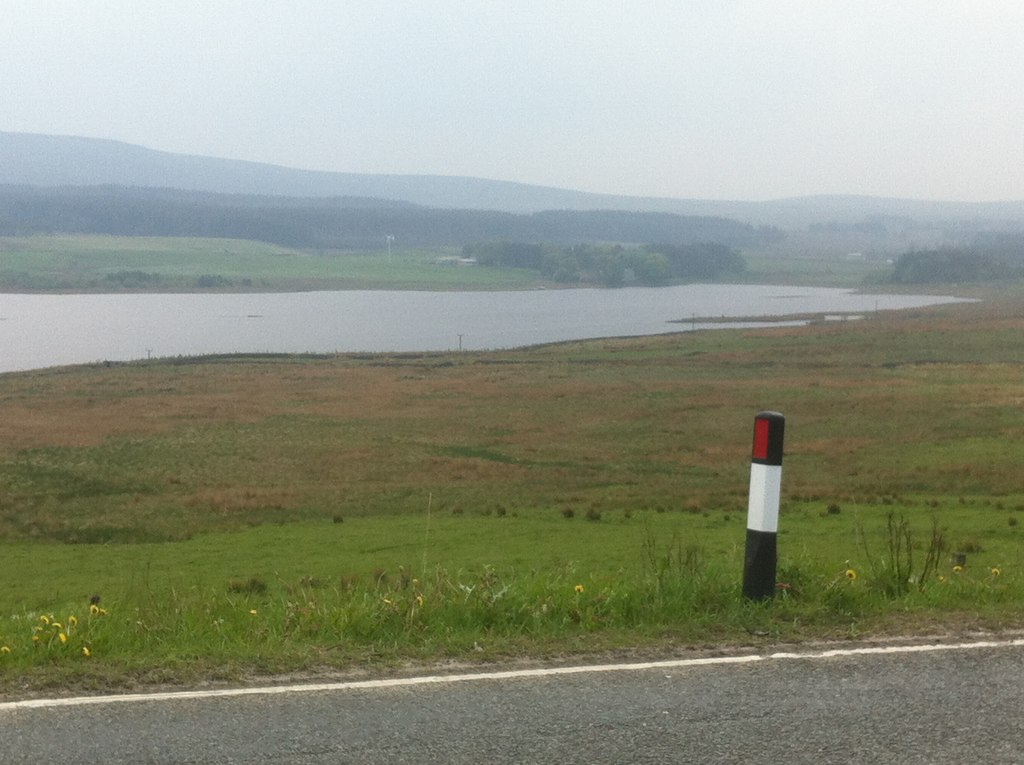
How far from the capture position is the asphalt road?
496 cm

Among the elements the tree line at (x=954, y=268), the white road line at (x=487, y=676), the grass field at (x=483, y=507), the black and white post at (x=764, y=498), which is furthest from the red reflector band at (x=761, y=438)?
the tree line at (x=954, y=268)

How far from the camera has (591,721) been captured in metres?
5.35

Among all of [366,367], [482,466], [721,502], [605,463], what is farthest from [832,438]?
[366,367]

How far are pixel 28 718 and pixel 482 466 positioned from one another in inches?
1181

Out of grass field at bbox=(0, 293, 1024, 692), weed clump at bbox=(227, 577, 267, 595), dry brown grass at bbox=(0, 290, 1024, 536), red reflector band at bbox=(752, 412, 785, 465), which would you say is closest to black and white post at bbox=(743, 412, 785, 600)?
red reflector band at bbox=(752, 412, 785, 465)

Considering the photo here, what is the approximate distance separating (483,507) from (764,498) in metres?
19.9

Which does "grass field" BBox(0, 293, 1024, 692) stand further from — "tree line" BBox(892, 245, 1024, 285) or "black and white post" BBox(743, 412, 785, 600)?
"tree line" BBox(892, 245, 1024, 285)

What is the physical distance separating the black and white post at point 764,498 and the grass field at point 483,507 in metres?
0.22

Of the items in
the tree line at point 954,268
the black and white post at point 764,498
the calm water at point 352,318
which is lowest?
the calm water at point 352,318

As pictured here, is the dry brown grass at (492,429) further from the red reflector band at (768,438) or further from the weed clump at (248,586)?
the red reflector band at (768,438)

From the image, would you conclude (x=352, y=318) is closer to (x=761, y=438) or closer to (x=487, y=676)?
(x=761, y=438)

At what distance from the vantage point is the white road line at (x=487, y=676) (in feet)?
18.4

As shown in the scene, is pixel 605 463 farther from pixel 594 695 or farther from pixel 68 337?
pixel 68 337

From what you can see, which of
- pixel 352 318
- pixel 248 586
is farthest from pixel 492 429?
pixel 352 318
